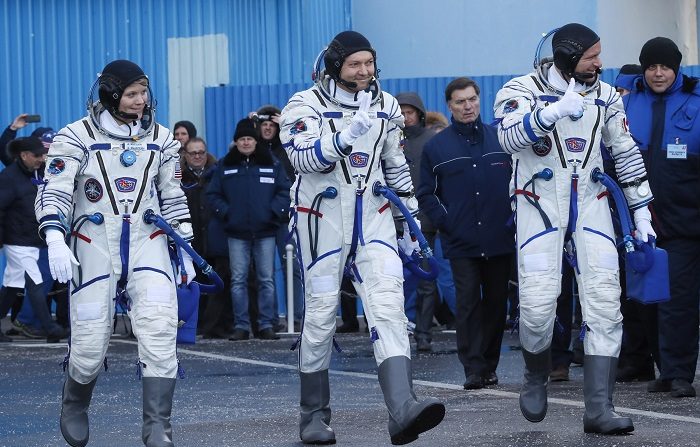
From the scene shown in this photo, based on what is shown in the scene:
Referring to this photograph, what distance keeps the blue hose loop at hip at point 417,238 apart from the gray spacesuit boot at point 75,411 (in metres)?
1.81

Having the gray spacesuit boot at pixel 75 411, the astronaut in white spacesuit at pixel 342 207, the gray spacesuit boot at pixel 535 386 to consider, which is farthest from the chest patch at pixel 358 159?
the gray spacesuit boot at pixel 75 411

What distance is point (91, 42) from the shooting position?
1852 cm

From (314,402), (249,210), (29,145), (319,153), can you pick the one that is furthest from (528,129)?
(29,145)

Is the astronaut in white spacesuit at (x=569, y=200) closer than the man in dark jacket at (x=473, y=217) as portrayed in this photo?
Yes

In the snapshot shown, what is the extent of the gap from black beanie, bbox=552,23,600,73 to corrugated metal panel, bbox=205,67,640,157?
351 inches

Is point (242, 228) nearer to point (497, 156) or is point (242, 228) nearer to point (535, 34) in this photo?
point (497, 156)

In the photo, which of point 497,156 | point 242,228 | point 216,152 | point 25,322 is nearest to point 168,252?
point 497,156

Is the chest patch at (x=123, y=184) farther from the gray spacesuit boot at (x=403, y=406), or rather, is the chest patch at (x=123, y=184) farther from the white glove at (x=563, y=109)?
the white glove at (x=563, y=109)

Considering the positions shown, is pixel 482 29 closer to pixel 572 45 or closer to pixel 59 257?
pixel 572 45

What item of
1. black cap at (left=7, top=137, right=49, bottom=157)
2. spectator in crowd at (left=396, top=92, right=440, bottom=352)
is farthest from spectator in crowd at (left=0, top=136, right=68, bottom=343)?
spectator in crowd at (left=396, top=92, right=440, bottom=352)

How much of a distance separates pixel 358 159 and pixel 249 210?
6.99 meters

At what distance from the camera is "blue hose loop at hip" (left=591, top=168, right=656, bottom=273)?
8.63 m

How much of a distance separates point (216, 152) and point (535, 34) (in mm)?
4647

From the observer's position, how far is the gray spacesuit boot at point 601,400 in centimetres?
816
